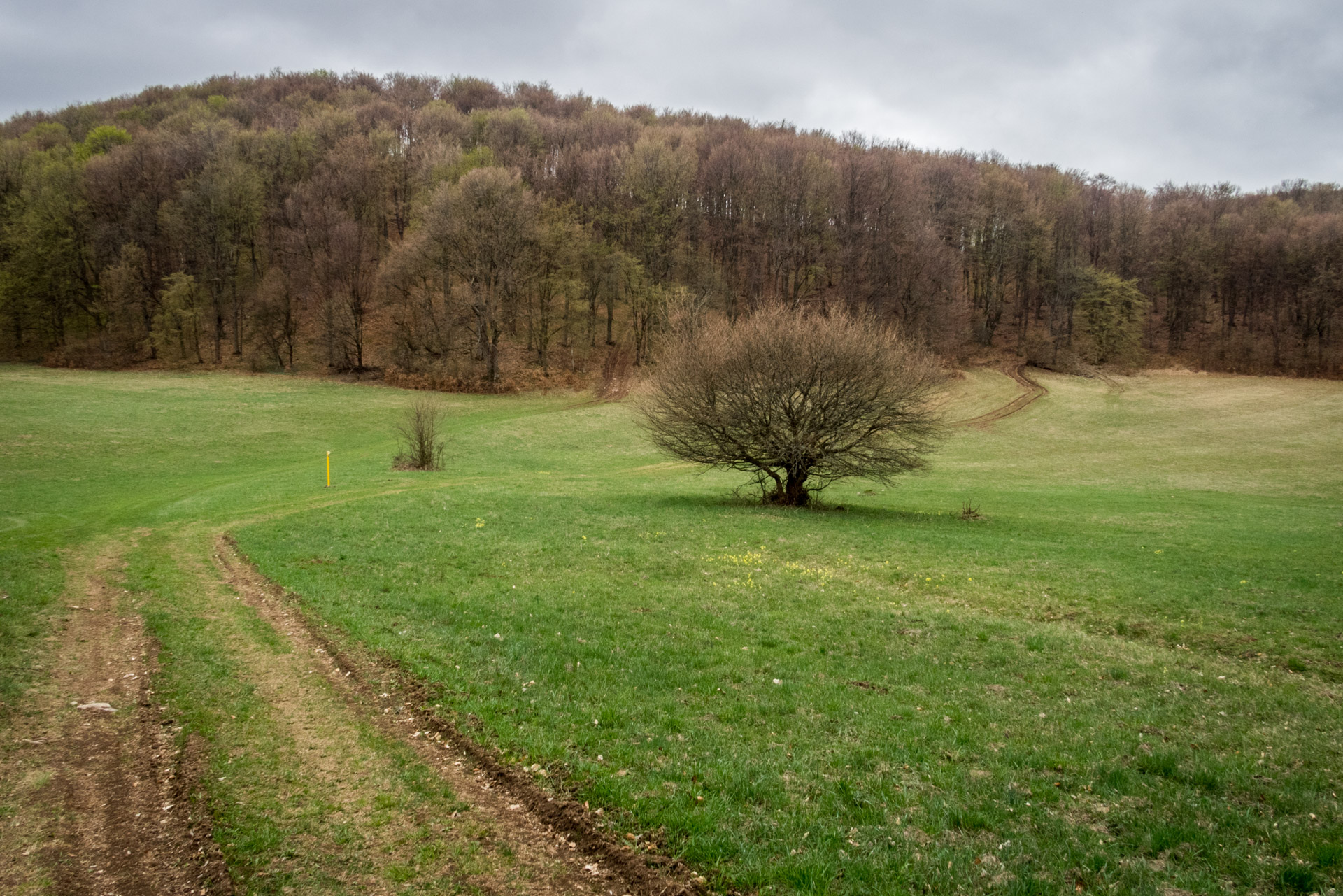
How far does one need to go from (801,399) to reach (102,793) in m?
24.9

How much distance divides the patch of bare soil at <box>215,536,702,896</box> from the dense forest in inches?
1960

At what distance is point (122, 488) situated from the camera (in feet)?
101

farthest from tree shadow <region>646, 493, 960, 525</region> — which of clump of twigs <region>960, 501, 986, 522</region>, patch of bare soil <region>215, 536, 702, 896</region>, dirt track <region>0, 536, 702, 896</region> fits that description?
dirt track <region>0, 536, 702, 896</region>

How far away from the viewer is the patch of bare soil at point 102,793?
240 inches

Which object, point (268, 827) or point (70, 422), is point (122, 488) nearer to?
point (70, 422)

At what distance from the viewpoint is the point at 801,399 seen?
28891 mm

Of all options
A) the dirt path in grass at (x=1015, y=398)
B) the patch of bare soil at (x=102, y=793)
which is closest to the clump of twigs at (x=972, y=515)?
the dirt path in grass at (x=1015, y=398)

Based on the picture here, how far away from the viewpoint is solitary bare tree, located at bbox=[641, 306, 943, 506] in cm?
2841

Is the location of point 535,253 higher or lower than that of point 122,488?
higher

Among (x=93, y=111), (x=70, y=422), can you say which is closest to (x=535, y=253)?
(x=70, y=422)

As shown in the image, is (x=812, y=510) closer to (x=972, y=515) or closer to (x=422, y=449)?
(x=972, y=515)

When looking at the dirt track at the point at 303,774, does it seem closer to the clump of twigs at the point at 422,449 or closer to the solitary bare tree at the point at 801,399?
the solitary bare tree at the point at 801,399

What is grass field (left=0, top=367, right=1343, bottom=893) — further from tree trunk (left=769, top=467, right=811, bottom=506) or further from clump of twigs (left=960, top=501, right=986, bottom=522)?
tree trunk (left=769, top=467, right=811, bottom=506)

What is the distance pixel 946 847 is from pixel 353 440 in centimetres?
4900
